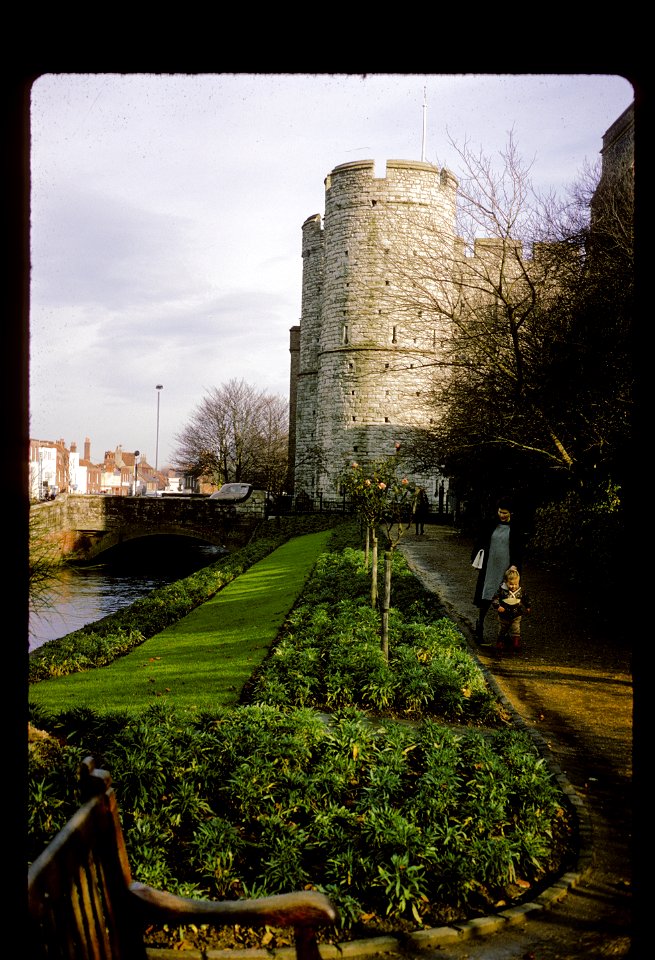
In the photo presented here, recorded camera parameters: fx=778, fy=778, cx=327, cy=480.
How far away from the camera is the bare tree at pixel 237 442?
56.2m

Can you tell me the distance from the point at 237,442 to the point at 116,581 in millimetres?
28756

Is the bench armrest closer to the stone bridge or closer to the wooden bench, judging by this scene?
the wooden bench

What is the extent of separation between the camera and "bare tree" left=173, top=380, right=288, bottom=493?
5622cm

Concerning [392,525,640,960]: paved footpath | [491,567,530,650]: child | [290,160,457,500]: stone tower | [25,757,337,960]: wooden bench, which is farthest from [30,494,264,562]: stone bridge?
[25,757,337,960]: wooden bench

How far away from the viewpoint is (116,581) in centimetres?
2945

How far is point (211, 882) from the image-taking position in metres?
3.87

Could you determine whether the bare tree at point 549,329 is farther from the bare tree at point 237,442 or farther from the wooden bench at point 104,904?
the bare tree at point 237,442

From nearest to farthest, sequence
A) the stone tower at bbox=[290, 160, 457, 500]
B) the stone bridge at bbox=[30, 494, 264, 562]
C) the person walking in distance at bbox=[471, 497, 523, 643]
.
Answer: the person walking in distance at bbox=[471, 497, 523, 643] < the stone bridge at bbox=[30, 494, 264, 562] < the stone tower at bbox=[290, 160, 457, 500]

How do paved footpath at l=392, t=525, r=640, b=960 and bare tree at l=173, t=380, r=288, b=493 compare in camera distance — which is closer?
paved footpath at l=392, t=525, r=640, b=960

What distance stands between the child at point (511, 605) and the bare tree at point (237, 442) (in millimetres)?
45277

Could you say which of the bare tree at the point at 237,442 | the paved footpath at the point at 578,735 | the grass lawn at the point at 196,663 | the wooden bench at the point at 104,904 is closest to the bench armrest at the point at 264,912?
the wooden bench at the point at 104,904

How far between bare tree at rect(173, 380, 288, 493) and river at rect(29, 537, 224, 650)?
561 inches
